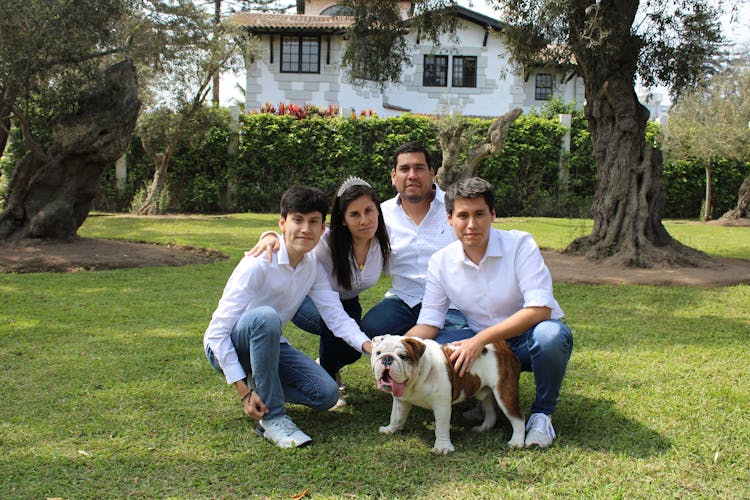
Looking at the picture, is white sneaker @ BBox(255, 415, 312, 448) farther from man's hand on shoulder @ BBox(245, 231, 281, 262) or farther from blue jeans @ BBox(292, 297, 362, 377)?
man's hand on shoulder @ BBox(245, 231, 281, 262)

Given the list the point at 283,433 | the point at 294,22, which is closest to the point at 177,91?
the point at 294,22

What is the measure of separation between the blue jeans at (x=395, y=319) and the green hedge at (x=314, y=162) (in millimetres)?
16239

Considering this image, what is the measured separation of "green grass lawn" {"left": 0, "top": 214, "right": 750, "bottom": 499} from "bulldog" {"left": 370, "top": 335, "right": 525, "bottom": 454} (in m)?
0.17

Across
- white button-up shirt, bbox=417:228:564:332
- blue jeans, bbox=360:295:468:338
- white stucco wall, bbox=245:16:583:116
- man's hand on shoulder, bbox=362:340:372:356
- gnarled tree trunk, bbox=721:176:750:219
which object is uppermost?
white stucco wall, bbox=245:16:583:116

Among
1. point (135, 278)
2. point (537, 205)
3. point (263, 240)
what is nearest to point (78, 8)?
point (135, 278)

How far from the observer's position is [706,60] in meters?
11.2

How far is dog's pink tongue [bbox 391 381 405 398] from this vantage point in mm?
3340

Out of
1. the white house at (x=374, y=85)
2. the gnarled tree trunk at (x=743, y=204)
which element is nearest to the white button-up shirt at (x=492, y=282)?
the gnarled tree trunk at (x=743, y=204)

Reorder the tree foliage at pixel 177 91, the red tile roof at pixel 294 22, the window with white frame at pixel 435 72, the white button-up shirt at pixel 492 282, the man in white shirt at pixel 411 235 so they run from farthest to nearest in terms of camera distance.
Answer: the window with white frame at pixel 435 72
the red tile roof at pixel 294 22
the tree foliage at pixel 177 91
the man in white shirt at pixel 411 235
the white button-up shirt at pixel 492 282

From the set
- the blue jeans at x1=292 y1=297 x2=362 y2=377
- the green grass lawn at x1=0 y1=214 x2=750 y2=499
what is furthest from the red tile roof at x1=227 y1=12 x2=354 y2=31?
the blue jeans at x1=292 y1=297 x2=362 y2=377

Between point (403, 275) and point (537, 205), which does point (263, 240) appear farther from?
point (537, 205)

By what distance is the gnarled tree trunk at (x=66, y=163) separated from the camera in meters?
11.1

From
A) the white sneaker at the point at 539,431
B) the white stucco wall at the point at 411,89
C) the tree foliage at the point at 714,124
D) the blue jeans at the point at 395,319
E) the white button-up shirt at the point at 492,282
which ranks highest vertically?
the white stucco wall at the point at 411,89

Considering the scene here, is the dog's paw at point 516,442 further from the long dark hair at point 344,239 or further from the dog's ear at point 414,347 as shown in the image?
the long dark hair at point 344,239
